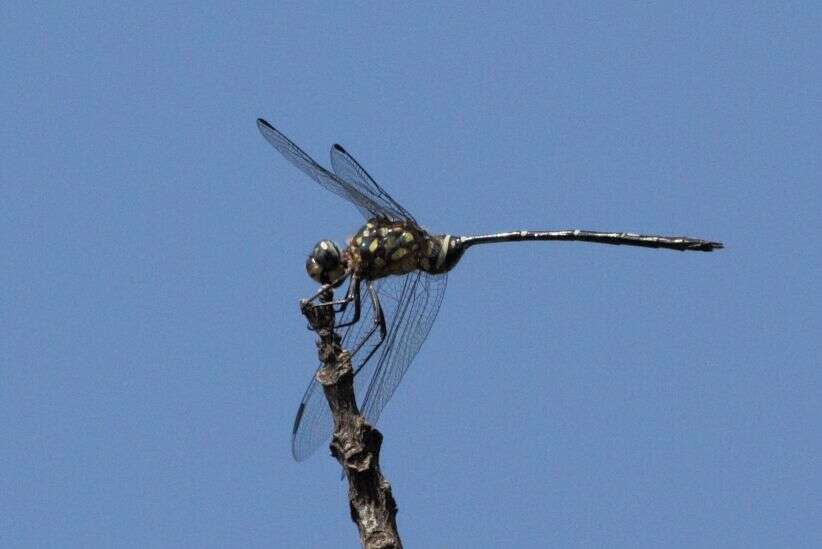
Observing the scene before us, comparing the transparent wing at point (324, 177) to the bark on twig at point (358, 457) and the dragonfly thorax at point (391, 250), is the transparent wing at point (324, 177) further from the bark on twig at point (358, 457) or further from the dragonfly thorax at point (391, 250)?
the bark on twig at point (358, 457)

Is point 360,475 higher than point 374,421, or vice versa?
point 374,421

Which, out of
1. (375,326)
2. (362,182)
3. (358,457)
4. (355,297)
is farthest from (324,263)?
(358,457)

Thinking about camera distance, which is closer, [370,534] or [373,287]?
[370,534]

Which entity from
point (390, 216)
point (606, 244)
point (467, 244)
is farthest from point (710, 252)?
point (390, 216)

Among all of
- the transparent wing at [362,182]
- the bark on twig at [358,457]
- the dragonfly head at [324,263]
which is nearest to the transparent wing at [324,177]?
the transparent wing at [362,182]

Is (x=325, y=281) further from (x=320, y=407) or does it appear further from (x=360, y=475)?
(x=360, y=475)

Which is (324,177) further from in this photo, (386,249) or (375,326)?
(375,326)

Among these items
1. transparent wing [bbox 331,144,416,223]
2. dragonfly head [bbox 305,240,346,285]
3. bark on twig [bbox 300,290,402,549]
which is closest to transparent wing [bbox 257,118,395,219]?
transparent wing [bbox 331,144,416,223]

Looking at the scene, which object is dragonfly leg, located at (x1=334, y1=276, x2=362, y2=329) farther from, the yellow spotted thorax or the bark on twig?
the bark on twig
